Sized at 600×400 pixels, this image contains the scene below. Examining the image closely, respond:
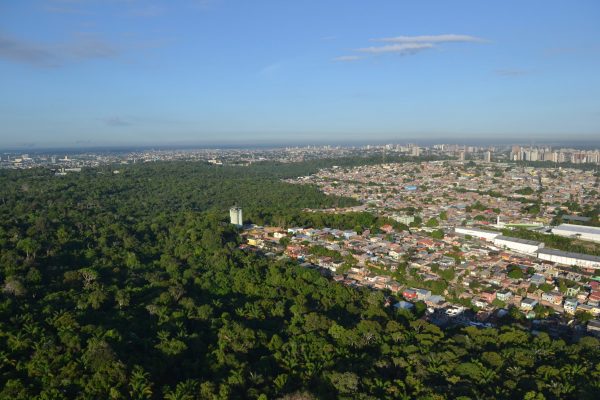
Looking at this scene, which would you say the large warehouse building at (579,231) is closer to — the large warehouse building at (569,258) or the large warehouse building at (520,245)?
the large warehouse building at (520,245)

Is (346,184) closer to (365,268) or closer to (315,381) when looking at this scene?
(365,268)

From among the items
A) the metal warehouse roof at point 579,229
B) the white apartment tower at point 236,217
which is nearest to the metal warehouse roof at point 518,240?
the metal warehouse roof at point 579,229

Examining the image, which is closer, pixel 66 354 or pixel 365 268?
pixel 66 354

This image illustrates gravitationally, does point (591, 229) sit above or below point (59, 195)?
below

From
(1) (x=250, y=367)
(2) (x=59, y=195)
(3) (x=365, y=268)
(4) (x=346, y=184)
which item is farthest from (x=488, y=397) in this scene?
(4) (x=346, y=184)

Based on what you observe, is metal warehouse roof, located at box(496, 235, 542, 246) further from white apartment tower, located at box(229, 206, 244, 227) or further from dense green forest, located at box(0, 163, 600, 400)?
white apartment tower, located at box(229, 206, 244, 227)

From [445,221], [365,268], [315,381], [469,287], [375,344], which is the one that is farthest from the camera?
[445,221]

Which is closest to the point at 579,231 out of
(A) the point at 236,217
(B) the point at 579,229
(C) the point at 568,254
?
(B) the point at 579,229
